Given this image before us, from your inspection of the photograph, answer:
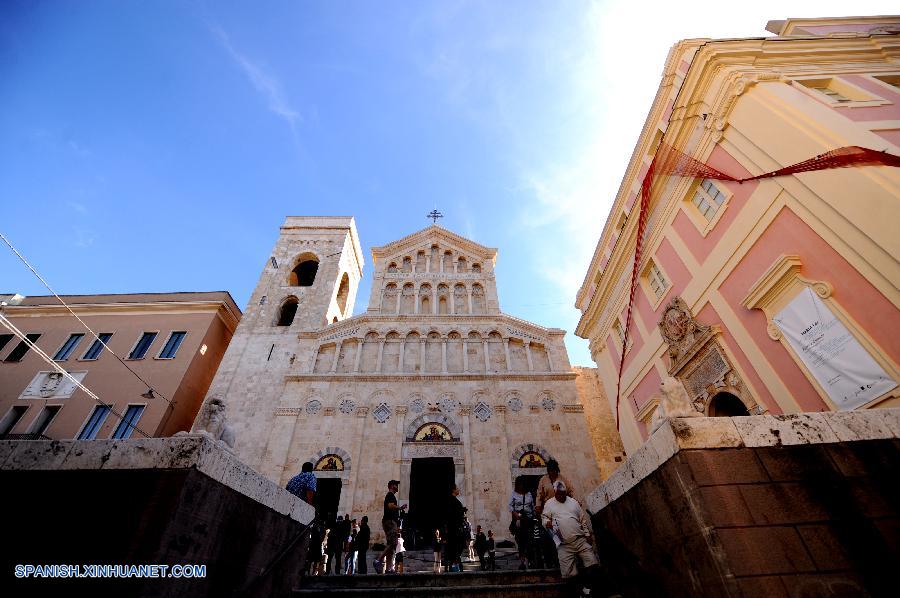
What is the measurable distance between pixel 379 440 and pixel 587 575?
499 inches

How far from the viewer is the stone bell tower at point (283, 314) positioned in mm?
17578

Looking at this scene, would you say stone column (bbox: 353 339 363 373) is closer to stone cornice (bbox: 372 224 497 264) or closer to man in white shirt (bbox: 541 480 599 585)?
stone cornice (bbox: 372 224 497 264)

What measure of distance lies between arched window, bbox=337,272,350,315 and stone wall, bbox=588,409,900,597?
83.8 ft

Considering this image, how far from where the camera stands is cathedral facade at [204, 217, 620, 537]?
617 inches

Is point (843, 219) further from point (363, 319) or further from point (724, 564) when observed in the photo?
point (363, 319)

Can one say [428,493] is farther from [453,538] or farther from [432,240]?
[432,240]

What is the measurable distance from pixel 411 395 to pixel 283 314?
1113cm

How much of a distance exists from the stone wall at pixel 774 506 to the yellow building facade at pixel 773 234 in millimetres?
3098

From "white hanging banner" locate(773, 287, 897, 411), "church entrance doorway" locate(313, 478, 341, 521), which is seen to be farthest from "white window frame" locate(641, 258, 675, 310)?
"church entrance doorway" locate(313, 478, 341, 521)

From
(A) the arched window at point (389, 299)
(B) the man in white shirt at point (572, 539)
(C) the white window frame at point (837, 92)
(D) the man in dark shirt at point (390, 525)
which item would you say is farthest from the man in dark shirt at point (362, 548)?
(C) the white window frame at point (837, 92)

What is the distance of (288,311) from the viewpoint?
2394cm

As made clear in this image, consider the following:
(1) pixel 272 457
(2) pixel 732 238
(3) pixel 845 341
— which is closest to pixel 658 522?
(3) pixel 845 341

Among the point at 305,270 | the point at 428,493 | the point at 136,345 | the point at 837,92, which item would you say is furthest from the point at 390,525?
the point at 305,270

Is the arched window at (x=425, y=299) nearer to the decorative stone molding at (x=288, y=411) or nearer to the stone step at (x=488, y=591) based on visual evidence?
the decorative stone molding at (x=288, y=411)
